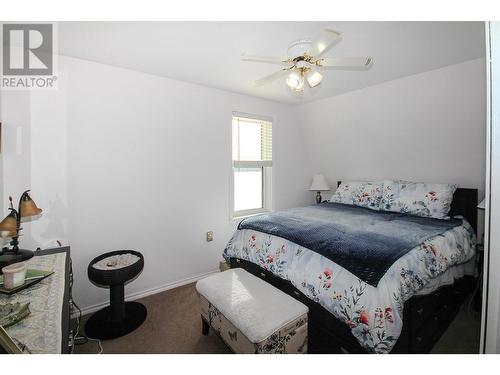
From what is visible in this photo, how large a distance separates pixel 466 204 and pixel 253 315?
94.6 inches

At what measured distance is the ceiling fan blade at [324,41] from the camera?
1.26m

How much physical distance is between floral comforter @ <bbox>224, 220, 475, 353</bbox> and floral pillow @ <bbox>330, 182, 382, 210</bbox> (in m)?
0.81

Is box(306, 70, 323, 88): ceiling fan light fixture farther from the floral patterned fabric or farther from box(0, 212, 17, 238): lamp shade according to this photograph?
box(0, 212, 17, 238): lamp shade

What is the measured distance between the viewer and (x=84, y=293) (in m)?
2.06

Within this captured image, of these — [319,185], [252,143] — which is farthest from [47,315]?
[319,185]

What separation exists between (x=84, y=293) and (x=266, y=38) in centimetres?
271

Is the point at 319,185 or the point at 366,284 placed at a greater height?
the point at 319,185

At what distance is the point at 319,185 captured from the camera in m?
3.47

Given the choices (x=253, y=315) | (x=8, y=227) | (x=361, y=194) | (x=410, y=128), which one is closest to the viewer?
(x=8, y=227)

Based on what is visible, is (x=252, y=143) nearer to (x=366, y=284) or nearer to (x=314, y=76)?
(x=314, y=76)

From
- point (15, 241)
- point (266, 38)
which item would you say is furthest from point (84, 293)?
point (266, 38)

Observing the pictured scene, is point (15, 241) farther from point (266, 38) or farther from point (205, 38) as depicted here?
point (266, 38)

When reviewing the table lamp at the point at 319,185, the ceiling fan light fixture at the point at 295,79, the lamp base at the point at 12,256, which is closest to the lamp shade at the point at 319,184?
the table lamp at the point at 319,185

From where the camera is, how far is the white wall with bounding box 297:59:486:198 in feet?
7.29
